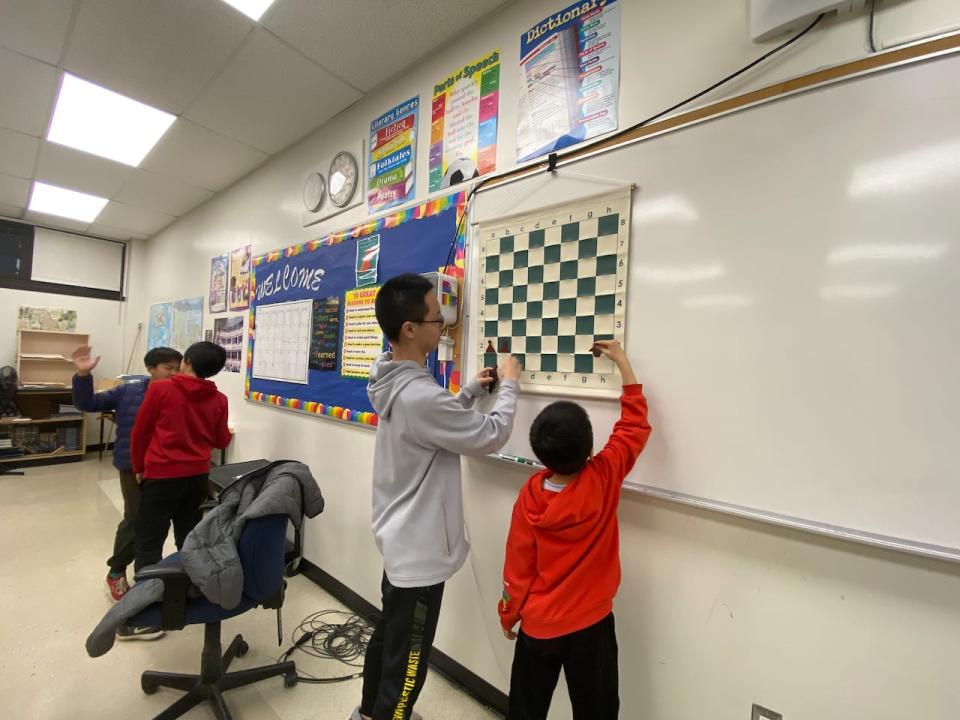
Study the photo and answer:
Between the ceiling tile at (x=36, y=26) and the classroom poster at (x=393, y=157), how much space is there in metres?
1.31

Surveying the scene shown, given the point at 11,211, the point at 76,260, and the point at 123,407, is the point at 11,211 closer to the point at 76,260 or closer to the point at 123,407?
the point at 76,260

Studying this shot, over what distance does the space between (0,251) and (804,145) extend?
285 inches

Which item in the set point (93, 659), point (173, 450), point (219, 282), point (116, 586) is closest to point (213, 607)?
point (173, 450)

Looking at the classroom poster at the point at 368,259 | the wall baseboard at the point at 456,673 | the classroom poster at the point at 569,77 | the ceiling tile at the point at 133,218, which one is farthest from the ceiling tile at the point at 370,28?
the ceiling tile at the point at 133,218

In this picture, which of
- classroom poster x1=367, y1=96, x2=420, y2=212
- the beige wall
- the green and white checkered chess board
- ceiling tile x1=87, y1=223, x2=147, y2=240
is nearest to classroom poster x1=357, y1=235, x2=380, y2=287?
classroom poster x1=367, y1=96, x2=420, y2=212

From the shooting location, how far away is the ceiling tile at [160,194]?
3.46 meters

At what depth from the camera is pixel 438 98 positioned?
6.11 feet

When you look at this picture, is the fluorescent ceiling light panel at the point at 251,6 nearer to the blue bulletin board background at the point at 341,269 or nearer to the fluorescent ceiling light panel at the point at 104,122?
the blue bulletin board background at the point at 341,269

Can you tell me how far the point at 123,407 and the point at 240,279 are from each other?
1158mm

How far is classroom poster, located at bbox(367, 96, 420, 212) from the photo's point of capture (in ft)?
6.49

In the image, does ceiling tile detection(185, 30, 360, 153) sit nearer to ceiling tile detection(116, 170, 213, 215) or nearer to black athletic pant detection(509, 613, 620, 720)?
ceiling tile detection(116, 170, 213, 215)

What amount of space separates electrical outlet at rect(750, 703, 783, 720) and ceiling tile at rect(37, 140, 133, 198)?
4.73 metres

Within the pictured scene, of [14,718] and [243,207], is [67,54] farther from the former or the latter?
[14,718]

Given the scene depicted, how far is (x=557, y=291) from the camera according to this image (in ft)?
4.53
